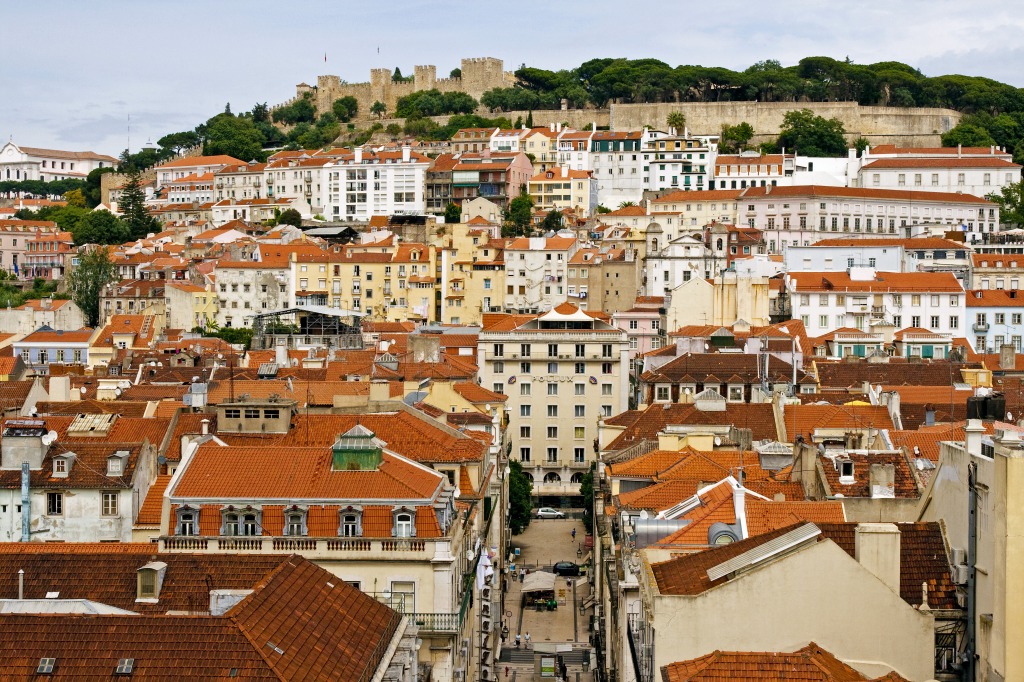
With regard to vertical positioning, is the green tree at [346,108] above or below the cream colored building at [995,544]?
above

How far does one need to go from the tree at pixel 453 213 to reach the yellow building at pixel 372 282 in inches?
670

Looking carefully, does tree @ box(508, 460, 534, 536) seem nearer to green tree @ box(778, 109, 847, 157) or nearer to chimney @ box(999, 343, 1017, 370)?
chimney @ box(999, 343, 1017, 370)

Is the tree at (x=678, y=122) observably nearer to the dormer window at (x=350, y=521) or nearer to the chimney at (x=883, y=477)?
the dormer window at (x=350, y=521)

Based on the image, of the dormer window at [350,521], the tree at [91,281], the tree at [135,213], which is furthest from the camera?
the tree at [135,213]

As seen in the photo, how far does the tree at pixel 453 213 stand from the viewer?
457 ft

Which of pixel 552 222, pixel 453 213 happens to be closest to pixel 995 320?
pixel 552 222

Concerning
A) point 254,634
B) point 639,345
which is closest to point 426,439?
point 254,634

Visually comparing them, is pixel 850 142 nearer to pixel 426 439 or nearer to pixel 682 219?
pixel 682 219

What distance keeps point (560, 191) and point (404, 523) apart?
116904mm

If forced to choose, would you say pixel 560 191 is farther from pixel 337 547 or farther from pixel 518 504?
pixel 337 547

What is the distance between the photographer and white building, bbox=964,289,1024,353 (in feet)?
308

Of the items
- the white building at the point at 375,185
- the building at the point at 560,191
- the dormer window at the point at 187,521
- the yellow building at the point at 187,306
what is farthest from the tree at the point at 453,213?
the dormer window at the point at 187,521

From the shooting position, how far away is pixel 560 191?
147 m

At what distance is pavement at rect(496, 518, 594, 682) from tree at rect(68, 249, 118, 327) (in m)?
61.7
